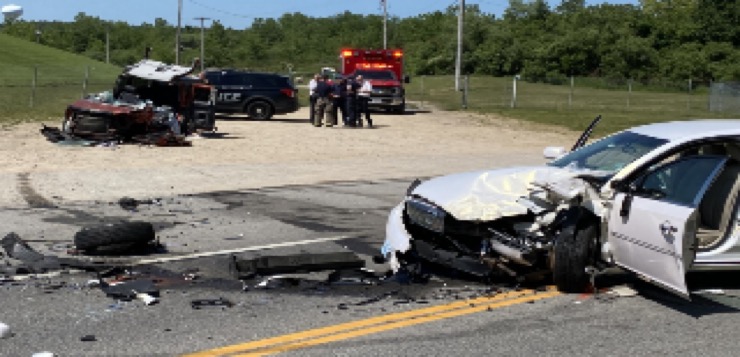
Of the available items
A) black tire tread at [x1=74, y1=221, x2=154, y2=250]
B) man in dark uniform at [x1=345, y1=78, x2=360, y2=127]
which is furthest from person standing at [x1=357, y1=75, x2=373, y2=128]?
black tire tread at [x1=74, y1=221, x2=154, y2=250]

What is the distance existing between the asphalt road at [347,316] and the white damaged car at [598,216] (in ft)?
0.88

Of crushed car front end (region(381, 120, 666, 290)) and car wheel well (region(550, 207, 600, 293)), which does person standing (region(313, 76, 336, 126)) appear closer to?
crushed car front end (region(381, 120, 666, 290))

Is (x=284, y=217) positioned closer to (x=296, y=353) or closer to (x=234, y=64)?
(x=296, y=353)

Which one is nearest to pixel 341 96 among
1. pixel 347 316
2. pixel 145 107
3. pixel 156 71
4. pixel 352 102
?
pixel 352 102

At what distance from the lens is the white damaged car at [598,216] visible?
685cm

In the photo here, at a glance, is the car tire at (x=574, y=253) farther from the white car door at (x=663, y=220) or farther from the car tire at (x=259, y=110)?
the car tire at (x=259, y=110)

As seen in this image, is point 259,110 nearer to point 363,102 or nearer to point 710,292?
point 363,102

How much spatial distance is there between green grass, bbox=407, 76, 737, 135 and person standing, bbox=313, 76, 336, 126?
9.29 m

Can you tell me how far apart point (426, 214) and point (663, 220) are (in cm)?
194

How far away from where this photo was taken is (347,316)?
21.9ft

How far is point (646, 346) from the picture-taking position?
6.09 metres

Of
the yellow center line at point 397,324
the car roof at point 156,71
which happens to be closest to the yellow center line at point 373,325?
the yellow center line at point 397,324

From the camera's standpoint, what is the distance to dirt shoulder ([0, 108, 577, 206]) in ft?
48.0

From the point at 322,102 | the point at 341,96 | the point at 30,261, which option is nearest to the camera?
the point at 30,261
